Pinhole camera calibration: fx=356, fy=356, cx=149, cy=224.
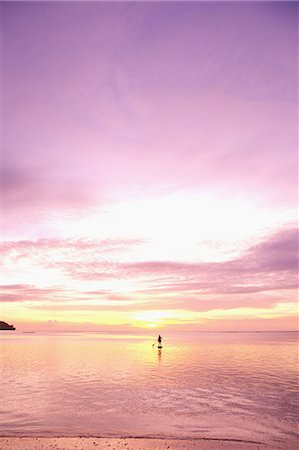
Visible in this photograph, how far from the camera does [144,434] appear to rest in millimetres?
18812

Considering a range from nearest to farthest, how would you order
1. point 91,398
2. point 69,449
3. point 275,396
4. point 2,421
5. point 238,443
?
1. point 69,449
2. point 238,443
3. point 2,421
4. point 91,398
5. point 275,396

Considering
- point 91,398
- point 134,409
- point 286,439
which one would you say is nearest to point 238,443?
point 286,439

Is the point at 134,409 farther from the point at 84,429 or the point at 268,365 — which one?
the point at 268,365

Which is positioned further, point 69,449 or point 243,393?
point 243,393

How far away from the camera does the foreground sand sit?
16625 mm

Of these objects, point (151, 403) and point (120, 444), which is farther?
point (151, 403)

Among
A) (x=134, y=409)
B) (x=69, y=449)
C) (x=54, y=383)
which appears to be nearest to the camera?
(x=69, y=449)

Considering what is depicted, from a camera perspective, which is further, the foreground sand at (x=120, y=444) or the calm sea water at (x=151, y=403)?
the calm sea water at (x=151, y=403)

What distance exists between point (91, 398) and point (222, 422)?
33.7 ft

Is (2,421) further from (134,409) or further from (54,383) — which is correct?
(54,383)

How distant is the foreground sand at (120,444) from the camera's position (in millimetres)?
16625

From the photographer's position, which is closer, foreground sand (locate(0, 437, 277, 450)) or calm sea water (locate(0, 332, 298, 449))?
foreground sand (locate(0, 437, 277, 450))

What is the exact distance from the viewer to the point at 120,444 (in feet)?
56.4

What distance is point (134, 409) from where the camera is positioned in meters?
23.6
